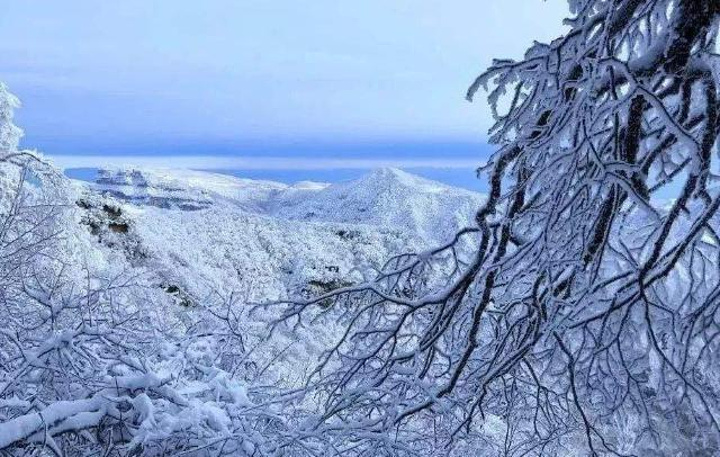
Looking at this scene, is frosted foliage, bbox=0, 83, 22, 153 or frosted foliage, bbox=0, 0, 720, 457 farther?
frosted foliage, bbox=0, 83, 22, 153

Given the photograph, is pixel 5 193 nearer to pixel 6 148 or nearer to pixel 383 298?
pixel 6 148

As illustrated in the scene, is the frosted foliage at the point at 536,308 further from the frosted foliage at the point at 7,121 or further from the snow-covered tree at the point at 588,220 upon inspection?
the frosted foliage at the point at 7,121

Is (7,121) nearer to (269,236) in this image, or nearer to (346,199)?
(269,236)

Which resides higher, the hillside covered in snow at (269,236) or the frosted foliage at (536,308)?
the frosted foliage at (536,308)

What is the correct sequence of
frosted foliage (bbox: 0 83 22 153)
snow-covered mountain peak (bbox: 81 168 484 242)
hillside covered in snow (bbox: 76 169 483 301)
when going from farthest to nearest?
snow-covered mountain peak (bbox: 81 168 484 242), hillside covered in snow (bbox: 76 169 483 301), frosted foliage (bbox: 0 83 22 153)

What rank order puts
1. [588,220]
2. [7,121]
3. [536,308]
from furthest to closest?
[7,121] < [536,308] < [588,220]

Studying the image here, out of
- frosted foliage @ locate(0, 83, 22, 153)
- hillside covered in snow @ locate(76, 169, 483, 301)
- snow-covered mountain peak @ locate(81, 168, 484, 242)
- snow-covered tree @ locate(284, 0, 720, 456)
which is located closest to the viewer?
snow-covered tree @ locate(284, 0, 720, 456)

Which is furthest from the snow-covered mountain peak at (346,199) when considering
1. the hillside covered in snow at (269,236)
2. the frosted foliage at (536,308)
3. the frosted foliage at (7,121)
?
the frosted foliage at (536,308)

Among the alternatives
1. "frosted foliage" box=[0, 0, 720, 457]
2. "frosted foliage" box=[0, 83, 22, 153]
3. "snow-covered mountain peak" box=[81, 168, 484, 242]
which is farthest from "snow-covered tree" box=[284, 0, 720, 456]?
"snow-covered mountain peak" box=[81, 168, 484, 242]

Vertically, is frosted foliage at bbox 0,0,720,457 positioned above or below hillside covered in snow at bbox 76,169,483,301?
above


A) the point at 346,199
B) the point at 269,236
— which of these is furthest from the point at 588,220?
the point at 346,199

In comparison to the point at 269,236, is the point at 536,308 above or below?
above

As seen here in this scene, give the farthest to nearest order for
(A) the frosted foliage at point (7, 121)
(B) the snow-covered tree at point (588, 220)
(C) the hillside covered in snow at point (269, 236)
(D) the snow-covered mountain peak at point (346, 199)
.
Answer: (D) the snow-covered mountain peak at point (346, 199) < (C) the hillside covered in snow at point (269, 236) < (A) the frosted foliage at point (7, 121) < (B) the snow-covered tree at point (588, 220)

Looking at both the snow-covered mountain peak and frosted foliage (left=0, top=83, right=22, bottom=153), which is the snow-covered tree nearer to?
frosted foliage (left=0, top=83, right=22, bottom=153)
